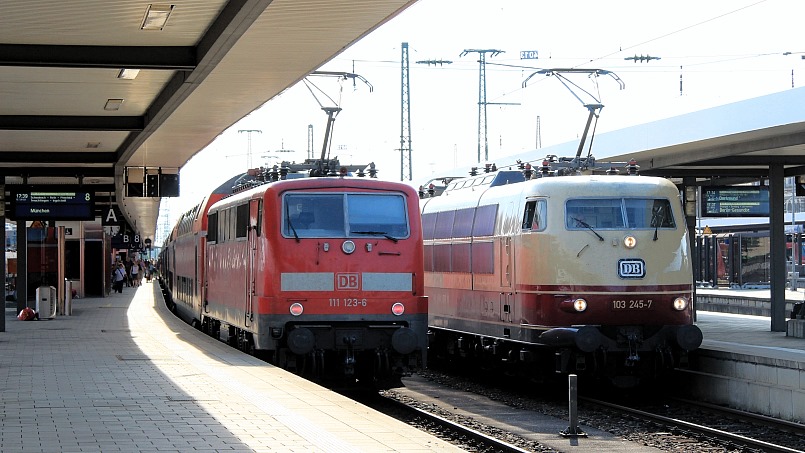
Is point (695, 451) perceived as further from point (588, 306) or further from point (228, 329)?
point (228, 329)

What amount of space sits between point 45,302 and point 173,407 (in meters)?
21.1

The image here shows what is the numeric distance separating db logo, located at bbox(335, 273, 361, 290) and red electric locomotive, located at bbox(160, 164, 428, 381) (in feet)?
0.04

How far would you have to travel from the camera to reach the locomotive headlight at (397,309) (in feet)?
52.0

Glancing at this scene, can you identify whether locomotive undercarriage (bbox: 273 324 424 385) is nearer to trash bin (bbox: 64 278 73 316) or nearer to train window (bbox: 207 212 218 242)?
train window (bbox: 207 212 218 242)

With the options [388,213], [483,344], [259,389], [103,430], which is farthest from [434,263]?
[103,430]

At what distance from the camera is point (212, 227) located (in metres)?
21.7

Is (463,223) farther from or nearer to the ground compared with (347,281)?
farther from the ground

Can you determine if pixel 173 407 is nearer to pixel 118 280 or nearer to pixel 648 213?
pixel 648 213

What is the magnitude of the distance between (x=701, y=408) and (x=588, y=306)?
215cm

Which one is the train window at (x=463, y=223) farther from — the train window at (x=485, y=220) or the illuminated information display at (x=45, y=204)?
the illuminated information display at (x=45, y=204)

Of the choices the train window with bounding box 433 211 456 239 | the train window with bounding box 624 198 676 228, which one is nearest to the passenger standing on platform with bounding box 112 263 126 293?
the train window with bounding box 433 211 456 239

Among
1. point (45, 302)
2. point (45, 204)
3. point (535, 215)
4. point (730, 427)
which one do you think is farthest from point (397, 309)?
point (45, 302)

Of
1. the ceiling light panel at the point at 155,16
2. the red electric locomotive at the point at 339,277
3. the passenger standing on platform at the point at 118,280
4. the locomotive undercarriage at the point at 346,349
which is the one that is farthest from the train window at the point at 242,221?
the passenger standing on platform at the point at 118,280

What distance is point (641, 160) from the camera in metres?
25.5
